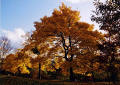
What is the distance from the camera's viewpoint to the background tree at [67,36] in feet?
46.4

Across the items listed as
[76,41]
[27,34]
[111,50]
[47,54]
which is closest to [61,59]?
[47,54]

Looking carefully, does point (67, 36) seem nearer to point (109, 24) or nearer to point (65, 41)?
point (65, 41)

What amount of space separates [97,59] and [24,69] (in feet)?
80.4

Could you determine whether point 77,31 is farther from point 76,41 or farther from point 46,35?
point 46,35

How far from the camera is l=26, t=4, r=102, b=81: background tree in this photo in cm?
1415

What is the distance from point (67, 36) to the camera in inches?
637

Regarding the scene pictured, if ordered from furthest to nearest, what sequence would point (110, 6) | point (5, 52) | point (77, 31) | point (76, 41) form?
1. point (5, 52)
2. point (76, 41)
3. point (77, 31)
4. point (110, 6)

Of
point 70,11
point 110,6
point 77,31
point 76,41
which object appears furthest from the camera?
point 70,11

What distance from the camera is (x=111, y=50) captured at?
12.5 metres

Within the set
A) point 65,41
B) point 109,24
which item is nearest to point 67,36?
point 65,41

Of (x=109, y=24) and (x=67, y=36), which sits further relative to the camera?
(x=67, y=36)

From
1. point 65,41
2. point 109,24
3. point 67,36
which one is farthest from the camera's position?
point 65,41

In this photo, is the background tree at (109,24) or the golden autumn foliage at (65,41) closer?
the background tree at (109,24)

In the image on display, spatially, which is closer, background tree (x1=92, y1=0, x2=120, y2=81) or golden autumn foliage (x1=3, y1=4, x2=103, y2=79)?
background tree (x1=92, y1=0, x2=120, y2=81)
